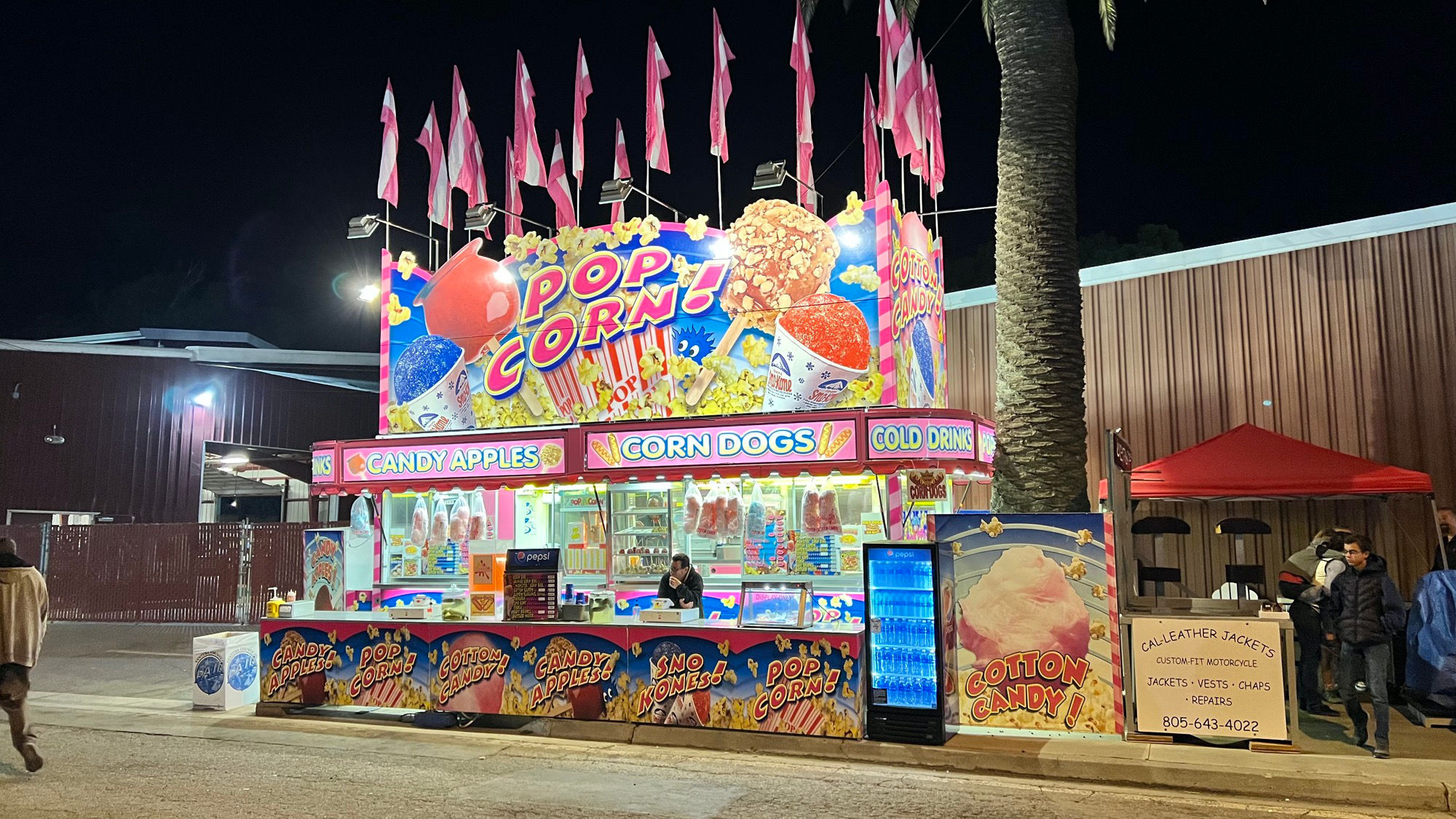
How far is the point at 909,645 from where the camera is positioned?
956cm

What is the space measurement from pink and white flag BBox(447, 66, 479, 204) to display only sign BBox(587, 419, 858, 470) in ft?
19.2

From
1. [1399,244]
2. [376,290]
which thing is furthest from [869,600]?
[376,290]

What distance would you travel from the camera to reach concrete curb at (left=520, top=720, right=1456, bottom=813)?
7699 mm

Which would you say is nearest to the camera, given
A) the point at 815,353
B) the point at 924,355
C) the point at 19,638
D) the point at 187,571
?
the point at 19,638

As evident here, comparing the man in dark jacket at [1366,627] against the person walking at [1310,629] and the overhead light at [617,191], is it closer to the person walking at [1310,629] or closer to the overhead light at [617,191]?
the person walking at [1310,629]

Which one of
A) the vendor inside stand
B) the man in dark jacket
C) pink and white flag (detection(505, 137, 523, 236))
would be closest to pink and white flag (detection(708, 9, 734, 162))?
pink and white flag (detection(505, 137, 523, 236))

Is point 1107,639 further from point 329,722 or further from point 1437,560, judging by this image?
point 329,722

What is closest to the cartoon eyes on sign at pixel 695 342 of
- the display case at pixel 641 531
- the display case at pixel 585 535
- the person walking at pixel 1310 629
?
the display case at pixel 641 531

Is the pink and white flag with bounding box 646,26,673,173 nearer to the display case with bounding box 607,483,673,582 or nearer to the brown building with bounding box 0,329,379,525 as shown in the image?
the display case with bounding box 607,483,673,582

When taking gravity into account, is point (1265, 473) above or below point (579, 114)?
below

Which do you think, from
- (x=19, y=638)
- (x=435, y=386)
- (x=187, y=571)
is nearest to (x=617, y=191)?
(x=435, y=386)

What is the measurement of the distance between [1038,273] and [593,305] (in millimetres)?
6088

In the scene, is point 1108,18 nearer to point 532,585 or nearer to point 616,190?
point 616,190

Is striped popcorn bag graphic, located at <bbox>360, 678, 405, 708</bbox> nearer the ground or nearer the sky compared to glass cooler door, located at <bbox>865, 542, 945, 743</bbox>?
nearer the ground
